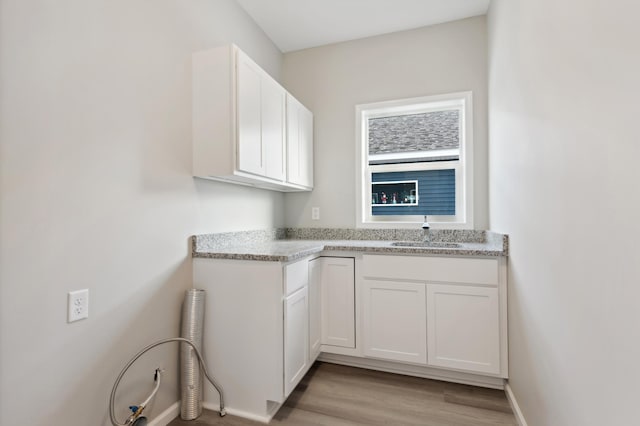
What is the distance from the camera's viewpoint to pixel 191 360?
1751mm

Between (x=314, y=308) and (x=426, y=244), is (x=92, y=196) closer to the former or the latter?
(x=314, y=308)

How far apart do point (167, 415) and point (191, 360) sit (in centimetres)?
33

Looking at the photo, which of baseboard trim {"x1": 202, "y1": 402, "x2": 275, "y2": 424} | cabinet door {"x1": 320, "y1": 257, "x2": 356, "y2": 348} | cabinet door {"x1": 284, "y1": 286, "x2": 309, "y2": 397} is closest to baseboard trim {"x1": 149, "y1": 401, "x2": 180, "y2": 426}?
baseboard trim {"x1": 202, "y1": 402, "x2": 275, "y2": 424}

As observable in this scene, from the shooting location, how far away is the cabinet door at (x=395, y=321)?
2195 millimetres

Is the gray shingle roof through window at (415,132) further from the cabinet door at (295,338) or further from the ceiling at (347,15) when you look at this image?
the cabinet door at (295,338)

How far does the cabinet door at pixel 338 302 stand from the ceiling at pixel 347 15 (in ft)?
6.53

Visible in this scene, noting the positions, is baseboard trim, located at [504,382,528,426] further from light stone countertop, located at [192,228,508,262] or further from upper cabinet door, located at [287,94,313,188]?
upper cabinet door, located at [287,94,313,188]

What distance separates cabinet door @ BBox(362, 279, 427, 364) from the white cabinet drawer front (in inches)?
2.8

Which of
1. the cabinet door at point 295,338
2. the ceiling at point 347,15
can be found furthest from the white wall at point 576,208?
the cabinet door at point 295,338

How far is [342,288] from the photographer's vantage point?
239 cm

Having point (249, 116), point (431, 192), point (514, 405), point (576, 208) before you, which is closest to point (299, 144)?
point (249, 116)

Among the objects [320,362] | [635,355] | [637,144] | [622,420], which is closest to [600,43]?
[637,144]

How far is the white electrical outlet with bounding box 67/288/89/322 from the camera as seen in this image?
49.8 inches

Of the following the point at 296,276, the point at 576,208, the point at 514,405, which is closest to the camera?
the point at 576,208
